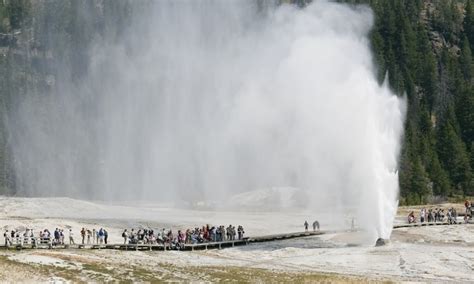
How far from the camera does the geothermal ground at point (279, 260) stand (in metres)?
38.6

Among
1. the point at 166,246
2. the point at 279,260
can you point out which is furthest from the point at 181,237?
the point at 279,260

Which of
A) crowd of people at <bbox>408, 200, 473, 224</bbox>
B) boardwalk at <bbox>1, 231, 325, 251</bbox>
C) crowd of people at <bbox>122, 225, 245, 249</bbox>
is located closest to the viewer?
boardwalk at <bbox>1, 231, 325, 251</bbox>

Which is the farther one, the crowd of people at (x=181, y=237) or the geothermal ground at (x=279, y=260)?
the crowd of people at (x=181, y=237)

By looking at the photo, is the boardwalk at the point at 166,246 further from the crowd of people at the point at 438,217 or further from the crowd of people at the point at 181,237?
the crowd of people at the point at 438,217

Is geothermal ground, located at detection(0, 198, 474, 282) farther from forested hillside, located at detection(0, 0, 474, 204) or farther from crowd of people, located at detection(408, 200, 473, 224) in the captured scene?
forested hillside, located at detection(0, 0, 474, 204)

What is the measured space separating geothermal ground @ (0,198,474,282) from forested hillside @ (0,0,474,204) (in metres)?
42.3

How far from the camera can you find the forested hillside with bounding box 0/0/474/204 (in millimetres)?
107250

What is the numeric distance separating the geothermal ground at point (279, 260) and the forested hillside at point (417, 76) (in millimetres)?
42269

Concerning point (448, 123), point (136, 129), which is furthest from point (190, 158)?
point (448, 123)

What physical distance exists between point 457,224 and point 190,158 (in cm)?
5082

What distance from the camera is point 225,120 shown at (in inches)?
4188

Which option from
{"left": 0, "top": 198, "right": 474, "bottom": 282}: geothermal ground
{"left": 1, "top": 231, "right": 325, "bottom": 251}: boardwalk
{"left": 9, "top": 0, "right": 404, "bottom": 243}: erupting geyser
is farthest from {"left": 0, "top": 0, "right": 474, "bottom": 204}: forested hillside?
{"left": 1, "top": 231, "right": 325, "bottom": 251}: boardwalk

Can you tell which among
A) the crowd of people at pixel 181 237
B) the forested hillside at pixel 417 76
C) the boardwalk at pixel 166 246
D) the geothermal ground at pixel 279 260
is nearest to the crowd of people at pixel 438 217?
the geothermal ground at pixel 279 260

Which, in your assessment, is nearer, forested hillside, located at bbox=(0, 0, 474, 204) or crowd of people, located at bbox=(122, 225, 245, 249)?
crowd of people, located at bbox=(122, 225, 245, 249)
